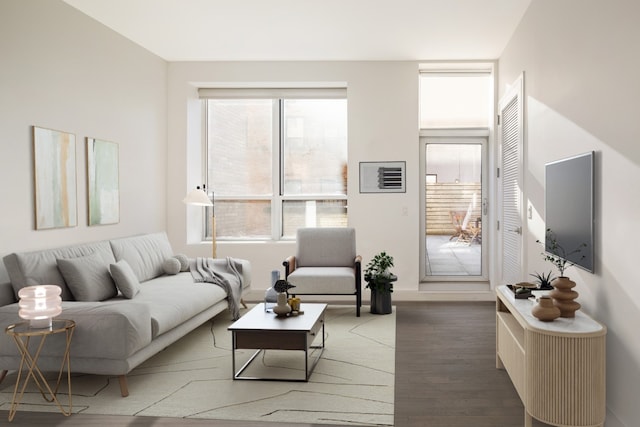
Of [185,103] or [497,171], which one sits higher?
[185,103]

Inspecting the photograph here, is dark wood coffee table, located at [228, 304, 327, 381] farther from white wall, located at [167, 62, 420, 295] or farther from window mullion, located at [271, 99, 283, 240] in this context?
window mullion, located at [271, 99, 283, 240]

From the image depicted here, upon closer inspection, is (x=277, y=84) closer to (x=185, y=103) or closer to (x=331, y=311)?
(x=185, y=103)

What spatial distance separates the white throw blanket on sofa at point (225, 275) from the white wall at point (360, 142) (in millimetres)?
1236

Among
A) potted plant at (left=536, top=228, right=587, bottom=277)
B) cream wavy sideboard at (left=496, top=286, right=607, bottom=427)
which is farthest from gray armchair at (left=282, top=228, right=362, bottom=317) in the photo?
cream wavy sideboard at (left=496, top=286, right=607, bottom=427)

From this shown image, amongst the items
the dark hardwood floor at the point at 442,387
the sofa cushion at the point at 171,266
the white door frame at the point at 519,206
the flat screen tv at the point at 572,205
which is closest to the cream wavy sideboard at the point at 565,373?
the dark hardwood floor at the point at 442,387

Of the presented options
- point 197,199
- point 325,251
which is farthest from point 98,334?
point 325,251

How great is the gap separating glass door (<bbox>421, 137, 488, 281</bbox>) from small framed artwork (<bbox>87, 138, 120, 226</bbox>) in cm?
368

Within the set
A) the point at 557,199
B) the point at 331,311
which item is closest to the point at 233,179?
the point at 331,311

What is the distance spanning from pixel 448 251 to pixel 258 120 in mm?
2994

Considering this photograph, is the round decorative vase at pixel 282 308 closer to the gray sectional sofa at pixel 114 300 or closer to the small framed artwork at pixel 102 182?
the gray sectional sofa at pixel 114 300

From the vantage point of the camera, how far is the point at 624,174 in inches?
108

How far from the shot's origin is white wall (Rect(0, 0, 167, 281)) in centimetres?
415

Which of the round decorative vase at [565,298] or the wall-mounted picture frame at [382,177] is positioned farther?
the wall-mounted picture frame at [382,177]

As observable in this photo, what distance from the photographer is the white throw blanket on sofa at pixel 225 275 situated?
5.41 m
